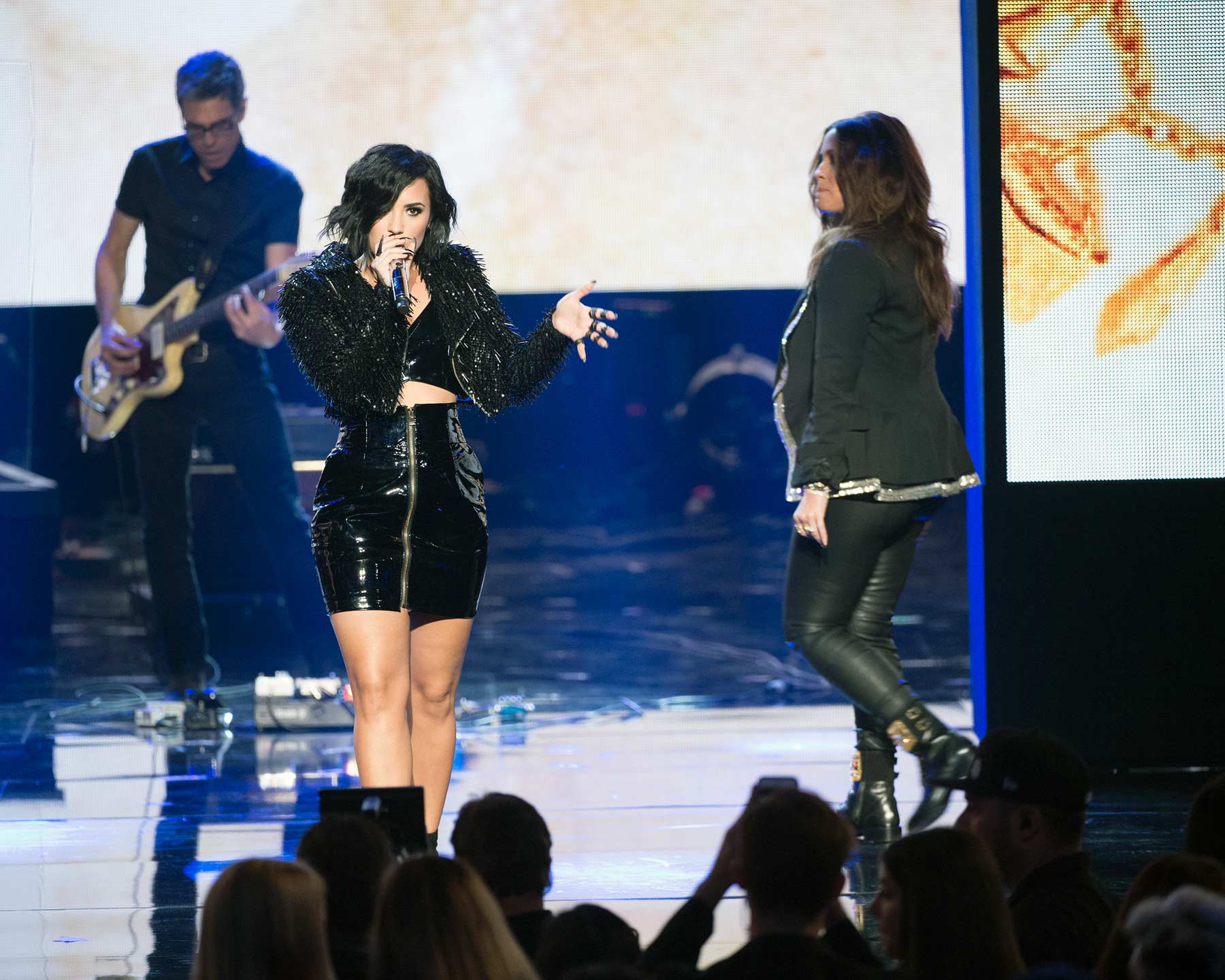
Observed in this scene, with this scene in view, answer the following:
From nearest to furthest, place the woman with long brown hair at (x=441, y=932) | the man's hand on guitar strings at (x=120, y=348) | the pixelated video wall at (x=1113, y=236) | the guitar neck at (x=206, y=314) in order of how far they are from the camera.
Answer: the woman with long brown hair at (x=441, y=932) → the pixelated video wall at (x=1113, y=236) → the guitar neck at (x=206, y=314) → the man's hand on guitar strings at (x=120, y=348)

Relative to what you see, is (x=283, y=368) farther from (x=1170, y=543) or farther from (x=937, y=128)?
(x=1170, y=543)

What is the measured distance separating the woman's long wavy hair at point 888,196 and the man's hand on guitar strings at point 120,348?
298cm

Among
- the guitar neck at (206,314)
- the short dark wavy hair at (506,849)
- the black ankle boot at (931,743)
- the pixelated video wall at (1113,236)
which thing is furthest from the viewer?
the guitar neck at (206,314)

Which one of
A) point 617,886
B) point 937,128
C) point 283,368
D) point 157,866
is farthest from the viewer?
point 283,368

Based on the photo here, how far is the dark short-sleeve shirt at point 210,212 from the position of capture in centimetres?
555

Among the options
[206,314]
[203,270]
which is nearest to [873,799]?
[206,314]

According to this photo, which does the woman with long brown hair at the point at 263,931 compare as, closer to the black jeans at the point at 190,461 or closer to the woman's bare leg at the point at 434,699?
the woman's bare leg at the point at 434,699

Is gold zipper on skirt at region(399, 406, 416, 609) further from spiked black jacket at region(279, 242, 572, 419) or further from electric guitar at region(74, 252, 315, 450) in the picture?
electric guitar at region(74, 252, 315, 450)

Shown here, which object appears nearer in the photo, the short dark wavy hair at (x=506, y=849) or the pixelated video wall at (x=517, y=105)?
the short dark wavy hair at (x=506, y=849)

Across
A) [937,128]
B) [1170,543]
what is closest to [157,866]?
[1170,543]

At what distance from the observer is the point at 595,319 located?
3.05 meters

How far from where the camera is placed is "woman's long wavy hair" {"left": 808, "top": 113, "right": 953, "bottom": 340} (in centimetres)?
347

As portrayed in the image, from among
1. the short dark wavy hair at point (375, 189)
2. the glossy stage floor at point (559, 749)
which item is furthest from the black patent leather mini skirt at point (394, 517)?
the glossy stage floor at point (559, 749)

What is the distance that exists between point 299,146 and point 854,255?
2.81 m
